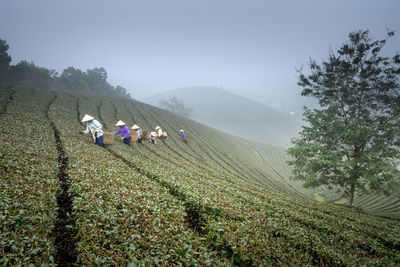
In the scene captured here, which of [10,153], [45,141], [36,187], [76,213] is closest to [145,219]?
[76,213]

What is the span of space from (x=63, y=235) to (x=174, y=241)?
2649mm

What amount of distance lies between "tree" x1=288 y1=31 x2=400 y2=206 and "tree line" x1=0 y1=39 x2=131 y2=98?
74743mm

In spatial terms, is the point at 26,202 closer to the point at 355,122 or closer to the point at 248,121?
the point at 355,122

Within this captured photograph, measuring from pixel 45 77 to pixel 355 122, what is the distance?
83454 millimetres

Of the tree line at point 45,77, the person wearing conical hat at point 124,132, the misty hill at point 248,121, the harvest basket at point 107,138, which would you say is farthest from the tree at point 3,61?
the misty hill at point 248,121

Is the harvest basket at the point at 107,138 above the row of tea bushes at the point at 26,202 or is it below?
above

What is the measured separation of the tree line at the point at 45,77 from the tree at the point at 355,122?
7474 centimetres

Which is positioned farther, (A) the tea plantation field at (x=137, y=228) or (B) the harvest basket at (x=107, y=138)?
(B) the harvest basket at (x=107, y=138)

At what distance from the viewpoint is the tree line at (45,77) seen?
163ft

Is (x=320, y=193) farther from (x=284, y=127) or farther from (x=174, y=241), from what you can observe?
(x=284, y=127)

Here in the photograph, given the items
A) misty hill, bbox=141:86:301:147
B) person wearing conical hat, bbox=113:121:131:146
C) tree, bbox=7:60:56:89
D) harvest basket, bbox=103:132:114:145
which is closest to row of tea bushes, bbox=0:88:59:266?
harvest basket, bbox=103:132:114:145

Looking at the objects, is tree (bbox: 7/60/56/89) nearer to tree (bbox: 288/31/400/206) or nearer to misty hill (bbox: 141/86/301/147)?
tree (bbox: 288/31/400/206)

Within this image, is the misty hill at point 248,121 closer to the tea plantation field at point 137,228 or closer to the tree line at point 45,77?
the tree line at point 45,77

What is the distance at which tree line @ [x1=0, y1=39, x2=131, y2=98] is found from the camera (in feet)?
163
